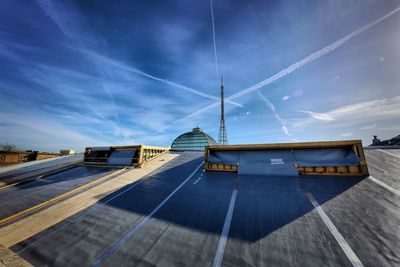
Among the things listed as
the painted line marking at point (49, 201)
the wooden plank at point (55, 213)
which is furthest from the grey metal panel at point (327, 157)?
the painted line marking at point (49, 201)

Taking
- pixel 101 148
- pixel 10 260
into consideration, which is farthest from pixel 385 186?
pixel 101 148

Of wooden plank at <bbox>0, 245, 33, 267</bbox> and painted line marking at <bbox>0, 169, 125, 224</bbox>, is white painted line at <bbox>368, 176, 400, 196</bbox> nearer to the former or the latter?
wooden plank at <bbox>0, 245, 33, 267</bbox>

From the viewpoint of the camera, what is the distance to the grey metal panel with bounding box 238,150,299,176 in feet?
28.2

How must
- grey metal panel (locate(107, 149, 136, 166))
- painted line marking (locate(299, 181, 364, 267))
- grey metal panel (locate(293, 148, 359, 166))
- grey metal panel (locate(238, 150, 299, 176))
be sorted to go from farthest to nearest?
grey metal panel (locate(107, 149, 136, 166)), grey metal panel (locate(238, 150, 299, 176)), grey metal panel (locate(293, 148, 359, 166)), painted line marking (locate(299, 181, 364, 267))

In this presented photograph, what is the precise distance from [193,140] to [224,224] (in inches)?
1694

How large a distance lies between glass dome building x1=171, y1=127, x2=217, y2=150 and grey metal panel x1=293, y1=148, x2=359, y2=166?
3672 cm

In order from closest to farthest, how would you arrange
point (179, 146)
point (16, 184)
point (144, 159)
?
point (16, 184)
point (144, 159)
point (179, 146)

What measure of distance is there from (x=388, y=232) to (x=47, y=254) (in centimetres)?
1020

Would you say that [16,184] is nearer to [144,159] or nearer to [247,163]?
[144,159]

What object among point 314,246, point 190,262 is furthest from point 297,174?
point 190,262

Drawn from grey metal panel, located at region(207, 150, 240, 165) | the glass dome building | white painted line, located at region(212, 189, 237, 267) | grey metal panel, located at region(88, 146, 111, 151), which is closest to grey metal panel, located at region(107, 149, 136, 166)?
grey metal panel, located at region(88, 146, 111, 151)

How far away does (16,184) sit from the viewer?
1139 centimetres

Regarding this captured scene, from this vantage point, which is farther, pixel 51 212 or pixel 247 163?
pixel 247 163

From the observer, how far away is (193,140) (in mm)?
47844
